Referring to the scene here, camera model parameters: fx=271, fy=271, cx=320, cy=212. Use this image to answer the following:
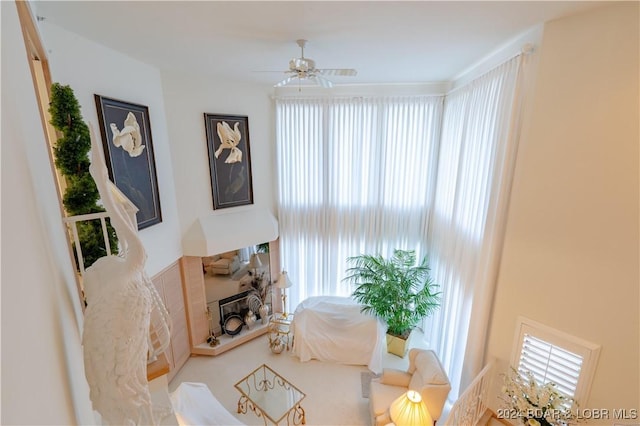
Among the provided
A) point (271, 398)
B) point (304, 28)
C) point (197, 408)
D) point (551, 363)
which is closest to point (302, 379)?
point (271, 398)

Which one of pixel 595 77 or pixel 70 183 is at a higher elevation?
Result: pixel 595 77

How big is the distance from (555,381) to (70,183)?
3.83 m

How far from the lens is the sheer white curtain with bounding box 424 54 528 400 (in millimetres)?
2424

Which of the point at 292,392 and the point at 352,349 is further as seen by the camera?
the point at 352,349

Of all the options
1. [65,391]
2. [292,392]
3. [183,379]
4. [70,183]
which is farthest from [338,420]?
[70,183]

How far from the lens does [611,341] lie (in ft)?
6.54

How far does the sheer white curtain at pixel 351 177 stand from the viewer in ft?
13.1

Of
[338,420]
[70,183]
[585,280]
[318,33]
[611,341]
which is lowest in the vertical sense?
[338,420]

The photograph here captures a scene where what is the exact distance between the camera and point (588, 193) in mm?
1972

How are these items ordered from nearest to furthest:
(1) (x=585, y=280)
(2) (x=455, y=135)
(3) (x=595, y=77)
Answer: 1. (3) (x=595, y=77)
2. (1) (x=585, y=280)
3. (2) (x=455, y=135)

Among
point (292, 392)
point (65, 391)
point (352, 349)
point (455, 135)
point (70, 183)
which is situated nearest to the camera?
point (65, 391)

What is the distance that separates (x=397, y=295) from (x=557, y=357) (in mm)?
1675

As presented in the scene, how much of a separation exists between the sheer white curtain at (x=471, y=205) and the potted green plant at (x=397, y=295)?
0.26 meters

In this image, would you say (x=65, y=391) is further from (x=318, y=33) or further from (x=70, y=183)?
(x=318, y=33)
